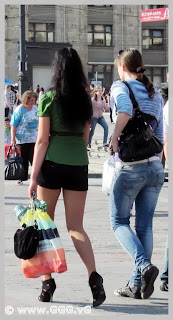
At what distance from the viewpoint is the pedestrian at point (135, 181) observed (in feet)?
19.1

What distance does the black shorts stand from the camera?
5.71 metres

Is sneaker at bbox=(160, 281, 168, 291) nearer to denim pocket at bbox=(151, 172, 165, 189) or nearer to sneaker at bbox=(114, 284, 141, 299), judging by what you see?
sneaker at bbox=(114, 284, 141, 299)

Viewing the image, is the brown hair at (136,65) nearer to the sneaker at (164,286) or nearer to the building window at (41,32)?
the sneaker at (164,286)

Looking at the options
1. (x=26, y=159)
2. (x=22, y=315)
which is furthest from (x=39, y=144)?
(x=26, y=159)

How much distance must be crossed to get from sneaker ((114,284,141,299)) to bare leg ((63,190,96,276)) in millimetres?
345

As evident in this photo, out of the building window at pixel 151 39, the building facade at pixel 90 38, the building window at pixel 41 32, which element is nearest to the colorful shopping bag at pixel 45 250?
the building facade at pixel 90 38

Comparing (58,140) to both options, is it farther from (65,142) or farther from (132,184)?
(132,184)

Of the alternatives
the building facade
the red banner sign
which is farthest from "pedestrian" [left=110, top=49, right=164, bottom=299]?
the building facade

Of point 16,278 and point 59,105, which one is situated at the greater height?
point 59,105

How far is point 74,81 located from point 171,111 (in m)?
0.71

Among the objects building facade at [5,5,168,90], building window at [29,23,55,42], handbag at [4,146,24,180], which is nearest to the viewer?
handbag at [4,146,24,180]

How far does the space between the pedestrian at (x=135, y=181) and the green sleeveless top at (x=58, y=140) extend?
0.94 ft

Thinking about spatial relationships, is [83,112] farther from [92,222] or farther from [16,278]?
[92,222]

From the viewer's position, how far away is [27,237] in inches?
218
